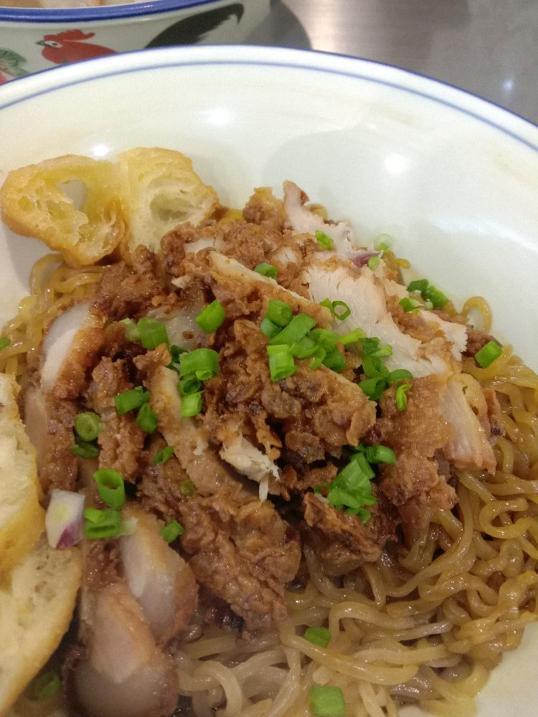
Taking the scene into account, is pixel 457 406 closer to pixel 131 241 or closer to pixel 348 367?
pixel 348 367

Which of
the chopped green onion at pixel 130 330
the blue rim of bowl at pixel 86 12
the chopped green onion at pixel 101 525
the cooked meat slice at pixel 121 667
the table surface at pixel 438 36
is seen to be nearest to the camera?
the cooked meat slice at pixel 121 667

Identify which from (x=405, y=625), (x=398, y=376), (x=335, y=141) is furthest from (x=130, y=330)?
(x=405, y=625)

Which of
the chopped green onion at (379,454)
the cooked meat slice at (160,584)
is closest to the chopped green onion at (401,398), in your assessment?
the chopped green onion at (379,454)

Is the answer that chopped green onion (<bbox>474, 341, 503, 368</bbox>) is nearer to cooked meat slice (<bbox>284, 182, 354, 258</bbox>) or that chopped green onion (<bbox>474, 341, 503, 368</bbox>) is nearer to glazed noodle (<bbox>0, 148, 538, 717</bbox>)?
glazed noodle (<bbox>0, 148, 538, 717</bbox>)

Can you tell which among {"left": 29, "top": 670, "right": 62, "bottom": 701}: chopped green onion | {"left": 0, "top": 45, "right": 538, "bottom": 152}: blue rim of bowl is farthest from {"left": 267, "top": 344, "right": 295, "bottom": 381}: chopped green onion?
{"left": 0, "top": 45, "right": 538, "bottom": 152}: blue rim of bowl

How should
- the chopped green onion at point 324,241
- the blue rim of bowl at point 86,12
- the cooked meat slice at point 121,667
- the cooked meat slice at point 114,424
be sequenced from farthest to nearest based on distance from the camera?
the blue rim of bowl at point 86,12 → the chopped green onion at point 324,241 → the cooked meat slice at point 114,424 → the cooked meat slice at point 121,667

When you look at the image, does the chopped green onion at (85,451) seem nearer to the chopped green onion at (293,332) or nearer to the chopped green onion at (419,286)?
the chopped green onion at (293,332)
